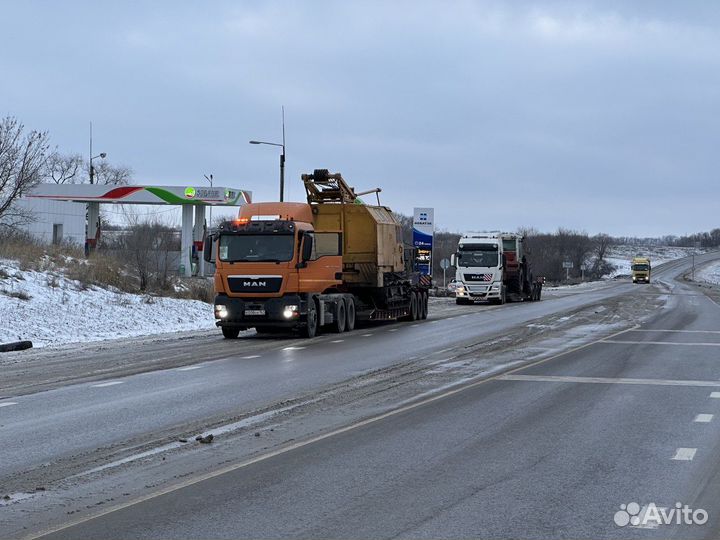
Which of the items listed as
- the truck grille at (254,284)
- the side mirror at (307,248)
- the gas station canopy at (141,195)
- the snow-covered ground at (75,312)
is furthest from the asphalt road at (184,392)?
the gas station canopy at (141,195)

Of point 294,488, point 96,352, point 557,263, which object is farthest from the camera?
point 557,263

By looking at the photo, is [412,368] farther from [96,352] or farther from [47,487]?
[47,487]

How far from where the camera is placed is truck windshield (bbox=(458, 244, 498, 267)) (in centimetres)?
4638

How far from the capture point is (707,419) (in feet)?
37.0

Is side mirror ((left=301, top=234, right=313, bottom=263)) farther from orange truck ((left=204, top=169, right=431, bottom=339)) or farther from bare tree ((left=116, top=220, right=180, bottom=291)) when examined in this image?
bare tree ((left=116, top=220, right=180, bottom=291))

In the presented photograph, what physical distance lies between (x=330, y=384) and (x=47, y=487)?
697 centimetres

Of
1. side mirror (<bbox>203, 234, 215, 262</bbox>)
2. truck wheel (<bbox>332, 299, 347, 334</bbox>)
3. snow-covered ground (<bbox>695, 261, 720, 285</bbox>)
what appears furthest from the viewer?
snow-covered ground (<bbox>695, 261, 720, 285</bbox>)

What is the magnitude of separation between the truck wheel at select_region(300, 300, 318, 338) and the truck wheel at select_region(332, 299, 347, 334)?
1.45m

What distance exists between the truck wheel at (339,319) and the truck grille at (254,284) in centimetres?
287

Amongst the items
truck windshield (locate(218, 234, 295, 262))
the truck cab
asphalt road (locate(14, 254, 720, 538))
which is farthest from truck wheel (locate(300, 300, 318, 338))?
the truck cab

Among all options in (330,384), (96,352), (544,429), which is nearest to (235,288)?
(96,352)

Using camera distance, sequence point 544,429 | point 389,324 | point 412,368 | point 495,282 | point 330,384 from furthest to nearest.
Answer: point 495,282
point 389,324
point 412,368
point 330,384
point 544,429

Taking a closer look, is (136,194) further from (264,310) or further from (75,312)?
(264,310)

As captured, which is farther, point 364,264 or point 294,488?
point 364,264
